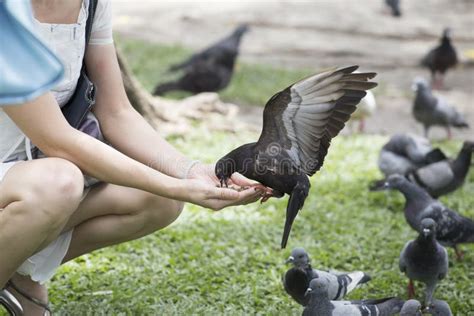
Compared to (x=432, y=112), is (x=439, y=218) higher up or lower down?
higher up

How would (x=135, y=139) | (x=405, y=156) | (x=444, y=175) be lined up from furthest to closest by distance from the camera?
1. (x=405, y=156)
2. (x=444, y=175)
3. (x=135, y=139)

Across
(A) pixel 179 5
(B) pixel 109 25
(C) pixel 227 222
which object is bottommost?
(A) pixel 179 5

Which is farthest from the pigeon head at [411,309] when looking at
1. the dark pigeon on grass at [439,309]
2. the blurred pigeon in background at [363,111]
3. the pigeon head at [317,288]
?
the blurred pigeon in background at [363,111]

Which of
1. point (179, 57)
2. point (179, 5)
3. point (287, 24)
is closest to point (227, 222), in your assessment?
point (179, 57)

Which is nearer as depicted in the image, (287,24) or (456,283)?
(456,283)

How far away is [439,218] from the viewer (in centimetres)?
473

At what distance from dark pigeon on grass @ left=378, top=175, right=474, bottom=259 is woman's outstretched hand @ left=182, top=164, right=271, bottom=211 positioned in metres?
1.48

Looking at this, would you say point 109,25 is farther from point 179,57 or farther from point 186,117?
point 179,57

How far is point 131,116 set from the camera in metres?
3.59

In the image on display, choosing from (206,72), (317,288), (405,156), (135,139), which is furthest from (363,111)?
(135,139)

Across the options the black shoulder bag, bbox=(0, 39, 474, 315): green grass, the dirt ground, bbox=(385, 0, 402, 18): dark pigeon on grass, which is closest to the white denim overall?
the black shoulder bag

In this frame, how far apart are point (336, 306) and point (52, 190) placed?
4.82 feet

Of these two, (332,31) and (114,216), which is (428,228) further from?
(332,31)

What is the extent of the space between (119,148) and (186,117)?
157 inches
